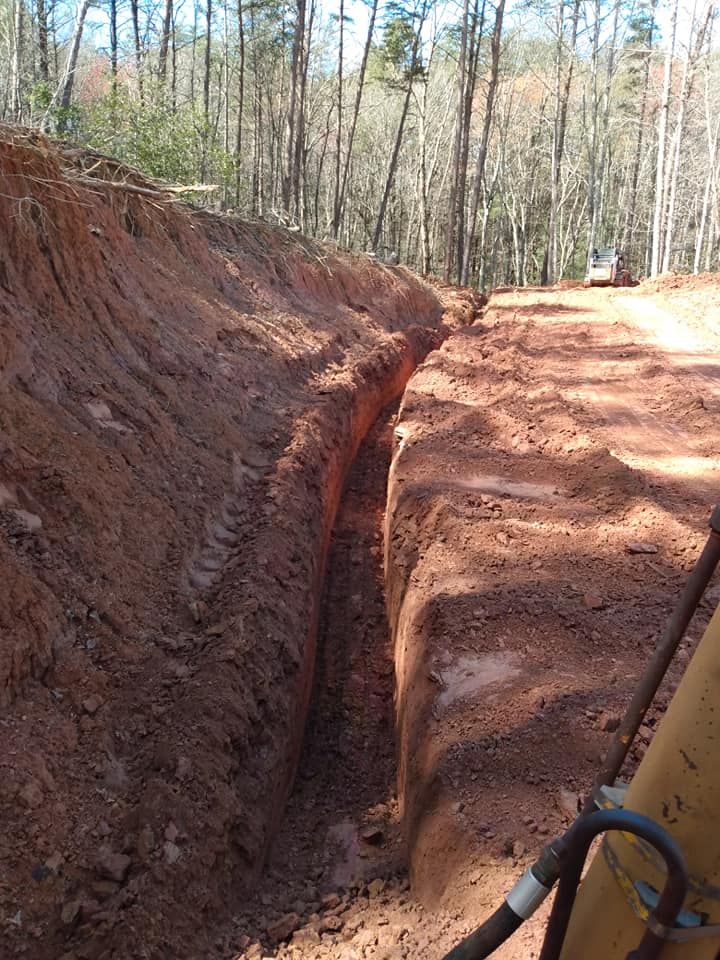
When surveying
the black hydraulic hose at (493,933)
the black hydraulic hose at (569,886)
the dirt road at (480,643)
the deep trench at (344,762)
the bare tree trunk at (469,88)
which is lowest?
the deep trench at (344,762)

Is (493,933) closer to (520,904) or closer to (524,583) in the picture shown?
(520,904)

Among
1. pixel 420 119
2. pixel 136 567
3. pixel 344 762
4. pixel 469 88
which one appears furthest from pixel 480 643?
pixel 420 119

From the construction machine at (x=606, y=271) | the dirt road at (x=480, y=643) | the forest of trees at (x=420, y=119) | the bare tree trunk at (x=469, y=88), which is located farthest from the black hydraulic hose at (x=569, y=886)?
the construction machine at (x=606, y=271)

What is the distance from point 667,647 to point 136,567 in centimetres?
432

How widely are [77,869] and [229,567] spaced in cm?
276

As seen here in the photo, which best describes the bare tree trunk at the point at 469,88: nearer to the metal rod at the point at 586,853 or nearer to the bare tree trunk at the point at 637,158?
the bare tree trunk at the point at 637,158

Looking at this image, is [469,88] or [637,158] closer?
[469,88]

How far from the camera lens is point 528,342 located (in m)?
12.9

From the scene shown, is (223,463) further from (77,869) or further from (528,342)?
(528,342)

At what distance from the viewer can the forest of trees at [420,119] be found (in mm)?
18453

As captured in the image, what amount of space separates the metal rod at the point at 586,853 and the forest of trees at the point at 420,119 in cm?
1257

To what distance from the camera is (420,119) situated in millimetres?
34594

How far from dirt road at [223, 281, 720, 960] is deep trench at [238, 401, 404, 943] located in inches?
0.7

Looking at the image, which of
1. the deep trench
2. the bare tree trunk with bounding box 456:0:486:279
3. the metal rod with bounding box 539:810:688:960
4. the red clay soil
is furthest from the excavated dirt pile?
the bare tree trunk with bounding box 456:0:486:279
